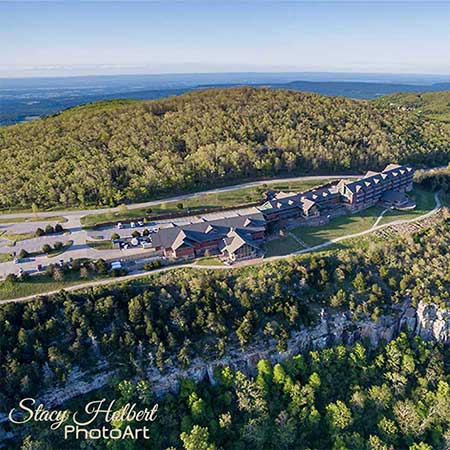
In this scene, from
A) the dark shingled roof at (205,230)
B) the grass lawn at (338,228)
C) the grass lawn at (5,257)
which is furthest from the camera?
the grass lawn at (338,228)

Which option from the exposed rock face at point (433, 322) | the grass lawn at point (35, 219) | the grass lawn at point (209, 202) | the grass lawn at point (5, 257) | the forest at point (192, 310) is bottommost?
the exposed rock face at point (433, 322)

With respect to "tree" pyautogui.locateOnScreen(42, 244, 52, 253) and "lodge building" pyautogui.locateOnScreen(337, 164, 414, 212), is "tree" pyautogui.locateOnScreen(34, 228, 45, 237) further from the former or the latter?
"lodge building" pyautogui.locateOnScreen(337, 164, 414, 212)

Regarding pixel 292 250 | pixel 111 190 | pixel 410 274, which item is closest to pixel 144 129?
pixel 111 190

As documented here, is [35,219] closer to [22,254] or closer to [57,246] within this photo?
[57,246]

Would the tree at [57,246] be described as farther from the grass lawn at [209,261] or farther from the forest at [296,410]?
the forest at [296,410]

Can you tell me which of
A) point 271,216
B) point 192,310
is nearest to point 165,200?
point 271,216

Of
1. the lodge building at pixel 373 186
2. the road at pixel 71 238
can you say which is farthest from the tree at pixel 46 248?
the lodge building at pixel 373 186

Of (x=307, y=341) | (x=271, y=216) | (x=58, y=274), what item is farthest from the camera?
(x=271, y=216)

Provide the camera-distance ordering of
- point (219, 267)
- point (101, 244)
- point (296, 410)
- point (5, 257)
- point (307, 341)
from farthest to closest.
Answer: point (101, 244), point (5, 257), point (219, 267), point (307, 341), point (296, 410)

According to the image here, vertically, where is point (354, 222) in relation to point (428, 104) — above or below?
below
